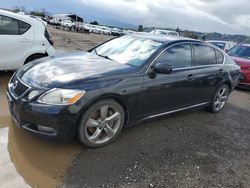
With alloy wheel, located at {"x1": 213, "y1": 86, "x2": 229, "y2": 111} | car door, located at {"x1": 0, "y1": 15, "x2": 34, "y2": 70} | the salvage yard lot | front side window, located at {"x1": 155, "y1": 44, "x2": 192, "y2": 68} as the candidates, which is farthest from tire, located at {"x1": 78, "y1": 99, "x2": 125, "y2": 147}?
car door, located at {"x1": 0, "y1": 15, "x2": 34, "y2": 70}

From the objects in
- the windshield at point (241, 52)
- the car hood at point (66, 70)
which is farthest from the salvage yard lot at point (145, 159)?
the windshield at point (241, 52)

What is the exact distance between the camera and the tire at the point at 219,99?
599 cm

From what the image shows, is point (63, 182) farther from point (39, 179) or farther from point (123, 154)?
point (123, 154)

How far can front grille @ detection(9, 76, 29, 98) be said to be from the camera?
3.72m

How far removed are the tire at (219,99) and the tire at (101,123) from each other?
8.78ft

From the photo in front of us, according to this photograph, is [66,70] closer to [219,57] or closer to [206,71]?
[206,71]

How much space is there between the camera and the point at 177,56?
492 centimetres

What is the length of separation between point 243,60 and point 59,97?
748 centimetres

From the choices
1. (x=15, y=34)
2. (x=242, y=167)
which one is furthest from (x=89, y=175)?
(x=15, y=34)

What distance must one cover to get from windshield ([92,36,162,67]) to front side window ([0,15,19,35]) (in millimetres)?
2308

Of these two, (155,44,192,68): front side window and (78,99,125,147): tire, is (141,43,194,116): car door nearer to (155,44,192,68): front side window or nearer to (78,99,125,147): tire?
(155,44,192,68): front side window

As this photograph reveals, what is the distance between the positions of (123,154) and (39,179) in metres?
1.19

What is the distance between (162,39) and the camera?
500 centimetres

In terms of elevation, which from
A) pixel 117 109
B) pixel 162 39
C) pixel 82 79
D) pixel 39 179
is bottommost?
pixel 39 179
